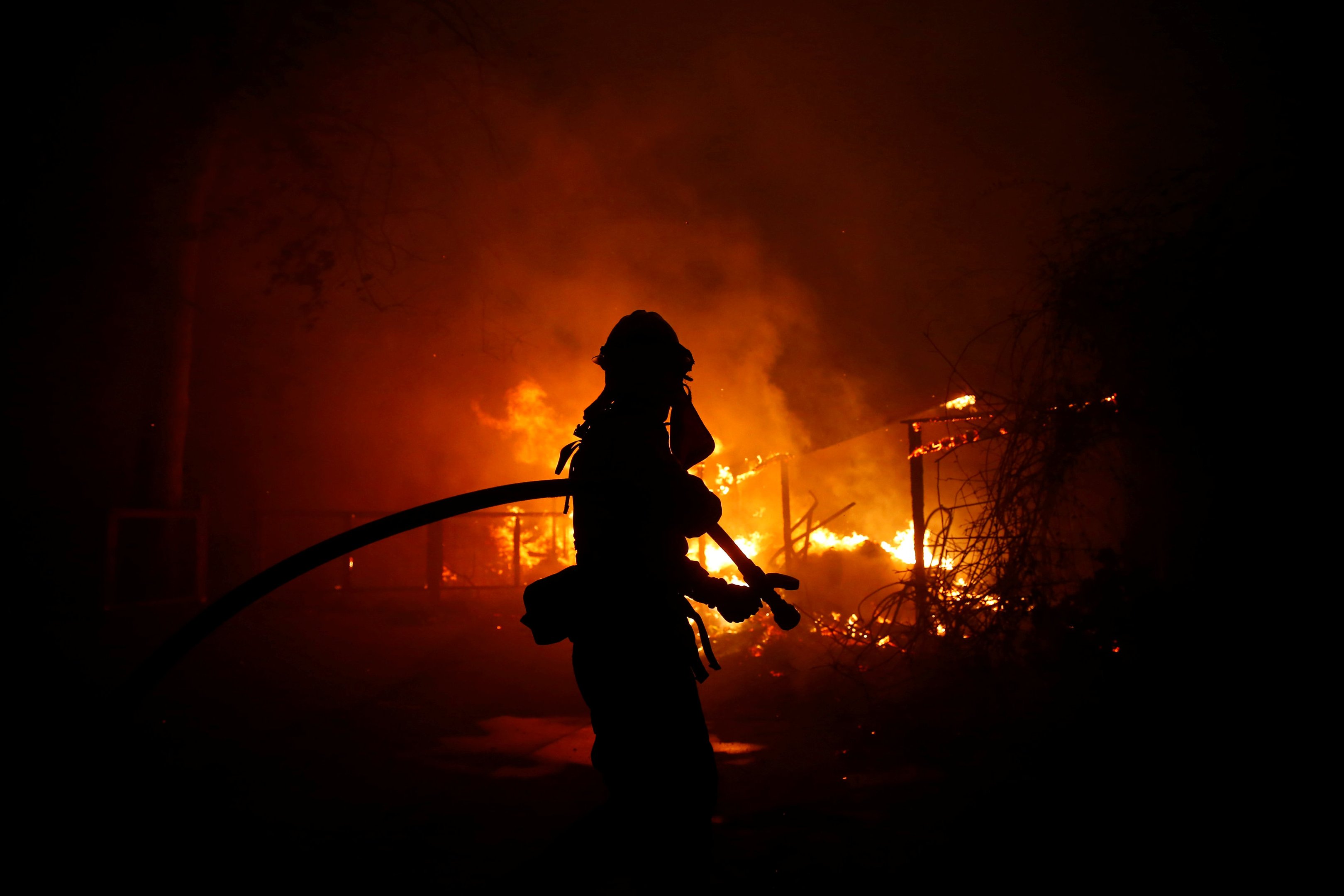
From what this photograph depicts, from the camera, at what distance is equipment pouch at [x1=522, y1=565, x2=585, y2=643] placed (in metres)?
2.48

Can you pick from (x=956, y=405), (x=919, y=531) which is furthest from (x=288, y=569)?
(x=956, y=405)

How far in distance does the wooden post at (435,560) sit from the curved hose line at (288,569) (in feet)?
37.0

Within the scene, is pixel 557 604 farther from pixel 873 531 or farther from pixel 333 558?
pixel 873 531

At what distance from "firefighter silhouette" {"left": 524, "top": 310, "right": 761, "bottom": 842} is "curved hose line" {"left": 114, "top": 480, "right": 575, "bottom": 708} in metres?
Result: 0.25

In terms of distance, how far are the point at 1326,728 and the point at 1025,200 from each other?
12118 mm

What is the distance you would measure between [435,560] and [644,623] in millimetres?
12108

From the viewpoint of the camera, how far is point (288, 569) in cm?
248

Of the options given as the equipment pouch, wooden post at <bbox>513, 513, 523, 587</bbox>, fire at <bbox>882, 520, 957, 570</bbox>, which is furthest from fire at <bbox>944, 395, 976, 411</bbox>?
wooden post at <bbox>513, 513, 523, 587</bbox>

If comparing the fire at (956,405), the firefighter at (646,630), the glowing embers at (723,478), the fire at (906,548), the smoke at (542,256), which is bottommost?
the firefighter at (646,630)

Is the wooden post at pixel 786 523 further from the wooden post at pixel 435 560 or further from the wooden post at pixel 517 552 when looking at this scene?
the wooden post at pixel 435 560

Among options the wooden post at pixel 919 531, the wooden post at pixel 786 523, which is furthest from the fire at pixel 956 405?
the wooden post at pixel 786 523

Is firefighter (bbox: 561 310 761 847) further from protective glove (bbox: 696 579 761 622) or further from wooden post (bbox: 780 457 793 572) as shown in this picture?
wooden post (bbox: 780 457 793 572)

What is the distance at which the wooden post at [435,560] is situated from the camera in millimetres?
13406

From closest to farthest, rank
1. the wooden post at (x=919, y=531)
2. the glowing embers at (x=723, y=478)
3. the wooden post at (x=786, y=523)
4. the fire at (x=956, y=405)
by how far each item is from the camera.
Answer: the wooden post at (x=919, y=531)
the fire at (x=956, y=405)
the wooden post at (x=786, y=523)
the glowing embers at (x=723, y=478)
